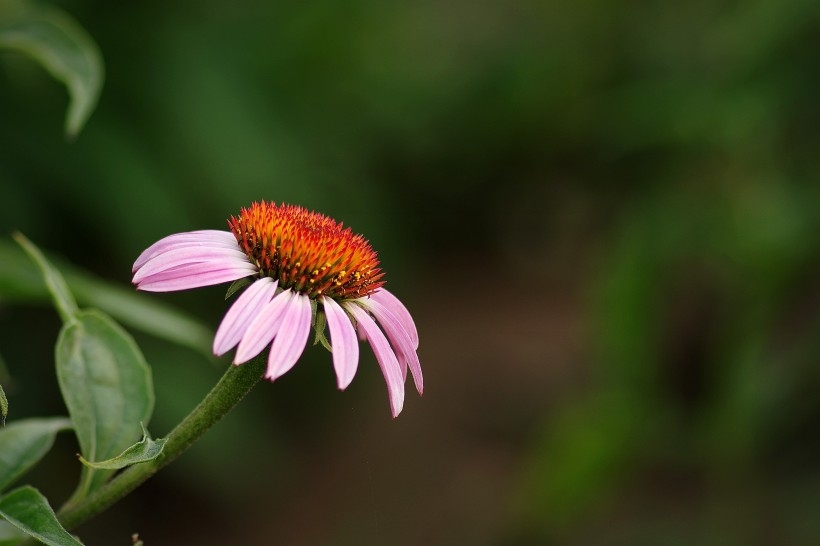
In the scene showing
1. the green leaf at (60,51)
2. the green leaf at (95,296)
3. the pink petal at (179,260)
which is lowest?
the pink petal at (179,260)

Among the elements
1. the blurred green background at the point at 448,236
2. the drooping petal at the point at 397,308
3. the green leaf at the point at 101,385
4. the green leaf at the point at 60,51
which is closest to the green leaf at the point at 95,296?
the blurred green background at the point at 448,236

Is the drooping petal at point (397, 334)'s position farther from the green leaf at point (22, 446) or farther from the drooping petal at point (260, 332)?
the green leaf at point (22, 446)

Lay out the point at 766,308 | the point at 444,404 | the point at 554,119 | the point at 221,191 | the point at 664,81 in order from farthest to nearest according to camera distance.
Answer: the point at 554,119, the point at 444,404, the point at 664,81, the point at 221,191, the point at 766,308

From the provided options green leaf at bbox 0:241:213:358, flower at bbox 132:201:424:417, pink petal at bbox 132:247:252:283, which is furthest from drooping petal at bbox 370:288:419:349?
green leaf at bbox 0:241:213:358

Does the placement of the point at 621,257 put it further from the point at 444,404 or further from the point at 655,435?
the point at 444,404

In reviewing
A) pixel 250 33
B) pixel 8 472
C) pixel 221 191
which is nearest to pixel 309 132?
pixel 250 33
